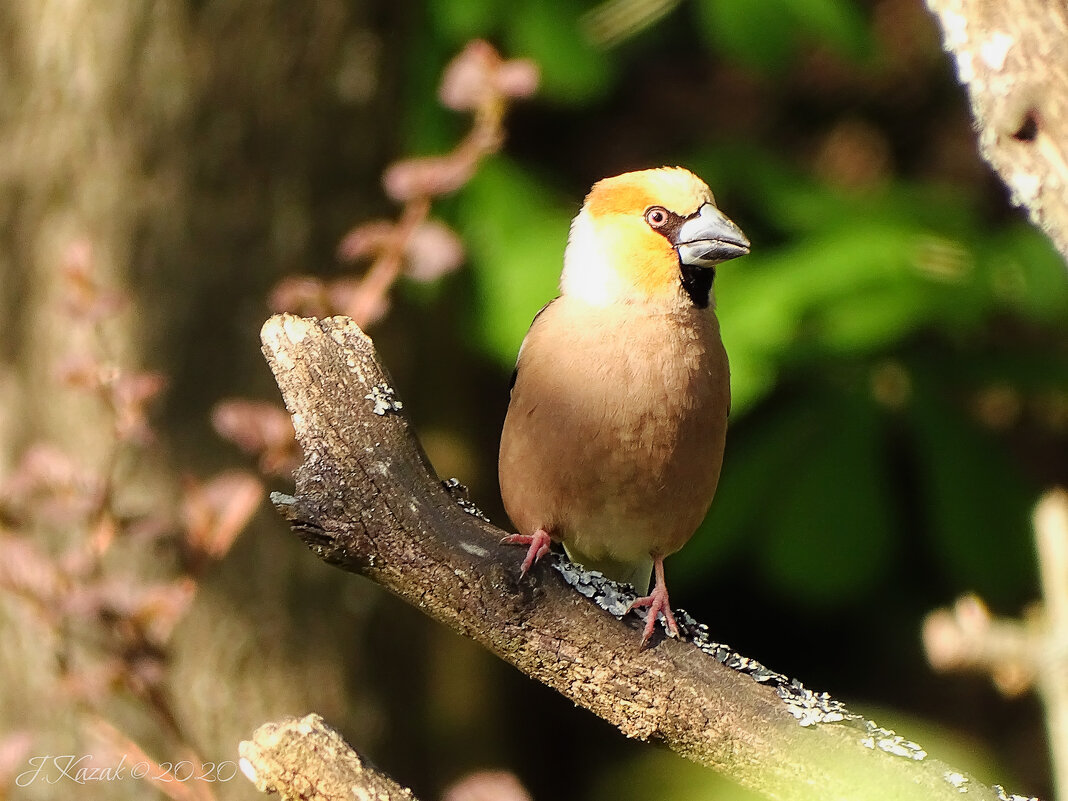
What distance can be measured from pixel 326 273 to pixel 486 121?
67.2 inches

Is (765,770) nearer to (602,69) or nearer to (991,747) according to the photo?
(602,69)

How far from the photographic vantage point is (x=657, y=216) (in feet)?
12.0

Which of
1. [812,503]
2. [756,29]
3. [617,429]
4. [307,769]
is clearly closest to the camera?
[307,769]

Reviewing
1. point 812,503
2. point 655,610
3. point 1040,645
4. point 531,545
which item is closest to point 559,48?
point 812,503

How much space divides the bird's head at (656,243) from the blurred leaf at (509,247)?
934 mm

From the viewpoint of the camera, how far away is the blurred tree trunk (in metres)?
4.59

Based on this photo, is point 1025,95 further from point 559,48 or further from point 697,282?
point 559,48

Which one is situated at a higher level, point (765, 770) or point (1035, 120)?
point (1035, 120)

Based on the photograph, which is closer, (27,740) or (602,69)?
(27,740)

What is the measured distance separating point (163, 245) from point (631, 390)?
2.23 meters

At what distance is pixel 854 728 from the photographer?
8.69 ft

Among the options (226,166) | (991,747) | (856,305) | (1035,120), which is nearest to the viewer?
(1035,120)

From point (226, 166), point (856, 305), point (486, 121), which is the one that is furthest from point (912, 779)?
point (226, 166)

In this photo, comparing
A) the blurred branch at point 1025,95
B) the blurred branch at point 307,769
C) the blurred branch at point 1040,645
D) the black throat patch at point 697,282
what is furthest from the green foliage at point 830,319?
the blurred branch at point 1040,645
